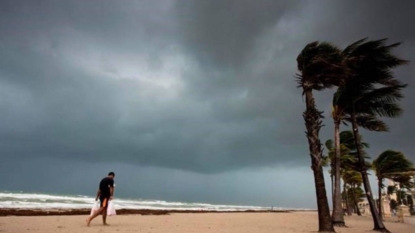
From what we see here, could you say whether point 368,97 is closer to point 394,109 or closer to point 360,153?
point 394,109

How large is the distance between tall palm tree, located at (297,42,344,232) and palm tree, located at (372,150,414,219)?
16385 mm

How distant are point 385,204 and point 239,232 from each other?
118 feet

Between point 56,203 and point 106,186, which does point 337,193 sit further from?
point 56,203

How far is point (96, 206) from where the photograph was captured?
12.1 meters

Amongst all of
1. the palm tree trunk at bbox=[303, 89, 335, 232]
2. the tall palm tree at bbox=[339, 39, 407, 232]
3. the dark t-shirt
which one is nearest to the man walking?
the dark t-shirt

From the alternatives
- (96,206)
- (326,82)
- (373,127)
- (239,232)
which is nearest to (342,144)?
(373,127)

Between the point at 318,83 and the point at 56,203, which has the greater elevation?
the point at 318,83

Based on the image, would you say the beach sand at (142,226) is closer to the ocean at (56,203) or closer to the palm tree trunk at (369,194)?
the palm tree trunk at (369,194)

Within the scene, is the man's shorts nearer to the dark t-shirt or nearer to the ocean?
the dark t-shirt

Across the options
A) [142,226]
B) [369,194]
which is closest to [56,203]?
[142,226]

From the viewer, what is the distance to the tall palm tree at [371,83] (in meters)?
15.8

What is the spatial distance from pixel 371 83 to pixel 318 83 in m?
4.84

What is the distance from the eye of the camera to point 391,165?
1068 inches

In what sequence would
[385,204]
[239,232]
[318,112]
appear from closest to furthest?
[239,232] < [318,112] < [385,204]
